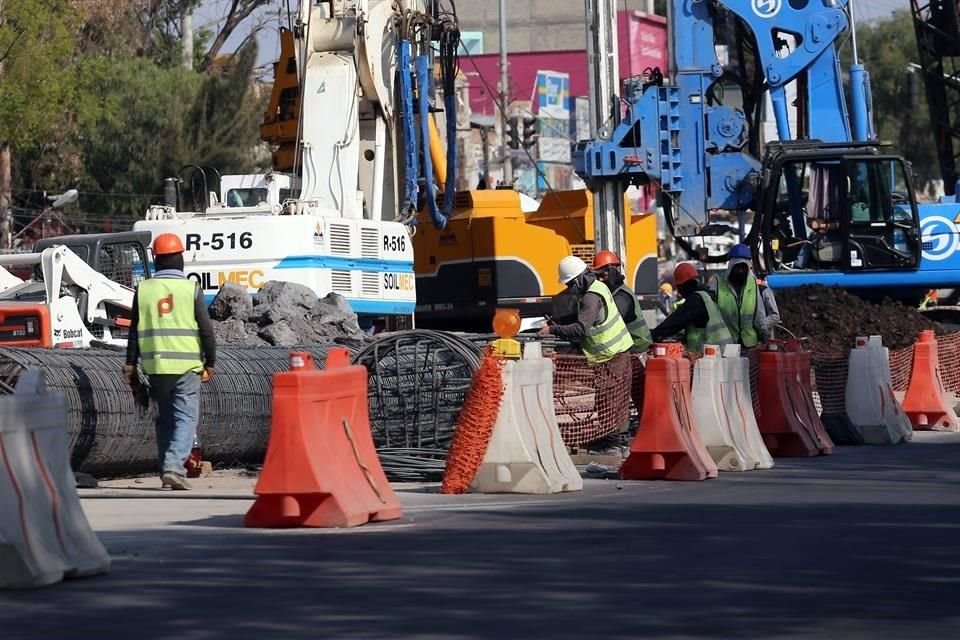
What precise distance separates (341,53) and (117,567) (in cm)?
1921

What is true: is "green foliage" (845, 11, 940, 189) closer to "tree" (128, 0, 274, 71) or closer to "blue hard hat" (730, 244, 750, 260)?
"tree" (128, 0, 274, 71)

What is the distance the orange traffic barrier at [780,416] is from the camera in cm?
1778

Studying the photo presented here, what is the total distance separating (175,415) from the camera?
13.9m

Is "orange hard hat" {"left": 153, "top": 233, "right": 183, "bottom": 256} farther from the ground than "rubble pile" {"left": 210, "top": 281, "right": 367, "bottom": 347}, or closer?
farther from the ground

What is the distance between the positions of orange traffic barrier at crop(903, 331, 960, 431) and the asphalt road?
8631 mm

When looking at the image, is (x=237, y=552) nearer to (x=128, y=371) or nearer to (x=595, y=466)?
(x=128, y=371)

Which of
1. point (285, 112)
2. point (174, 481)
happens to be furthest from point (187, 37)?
point (174, 481)

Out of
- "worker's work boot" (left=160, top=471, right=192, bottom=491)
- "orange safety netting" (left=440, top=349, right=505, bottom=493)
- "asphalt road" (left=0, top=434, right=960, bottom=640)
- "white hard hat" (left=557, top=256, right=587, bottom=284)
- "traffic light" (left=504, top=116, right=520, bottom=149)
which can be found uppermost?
"traffic light" (left=504, top=116, right=520, bottom=149)

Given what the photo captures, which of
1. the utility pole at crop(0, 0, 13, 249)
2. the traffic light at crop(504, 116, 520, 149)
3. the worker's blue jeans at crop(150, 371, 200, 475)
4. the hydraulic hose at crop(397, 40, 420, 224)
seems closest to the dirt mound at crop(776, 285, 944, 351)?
the hydraulic hose at crop(397, 40, 420, 224)

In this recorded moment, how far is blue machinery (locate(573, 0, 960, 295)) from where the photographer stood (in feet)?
94.9

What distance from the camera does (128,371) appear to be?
14.0m

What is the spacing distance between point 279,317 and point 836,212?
414 inches

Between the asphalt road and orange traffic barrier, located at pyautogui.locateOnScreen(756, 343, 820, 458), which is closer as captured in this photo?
the asphalt road

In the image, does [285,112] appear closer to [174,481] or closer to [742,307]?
[742,307]
